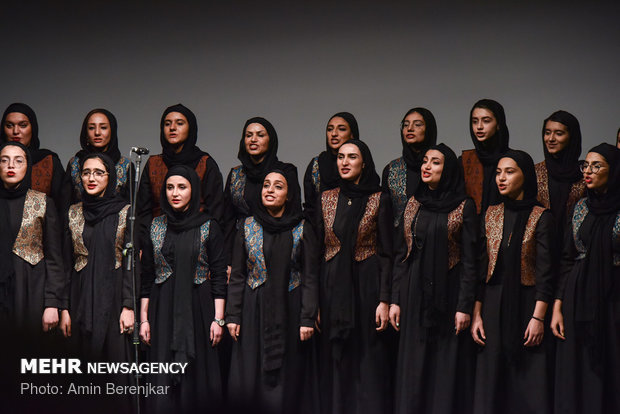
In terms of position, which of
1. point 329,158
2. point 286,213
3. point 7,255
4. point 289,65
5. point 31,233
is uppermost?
point 289,65

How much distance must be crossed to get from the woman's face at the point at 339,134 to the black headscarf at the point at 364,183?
1.73 ft

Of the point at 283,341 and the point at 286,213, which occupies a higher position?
the point at 286,213

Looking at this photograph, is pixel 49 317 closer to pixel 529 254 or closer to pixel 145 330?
pixel 145 330

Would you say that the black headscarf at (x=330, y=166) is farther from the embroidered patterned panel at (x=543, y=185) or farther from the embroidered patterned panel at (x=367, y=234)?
the embroidered patterned panel at (x=543, y=185)

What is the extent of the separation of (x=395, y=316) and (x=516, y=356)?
0.66 m

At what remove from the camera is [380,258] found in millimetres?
5078

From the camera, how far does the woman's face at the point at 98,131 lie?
567 cm

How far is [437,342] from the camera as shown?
493 cm

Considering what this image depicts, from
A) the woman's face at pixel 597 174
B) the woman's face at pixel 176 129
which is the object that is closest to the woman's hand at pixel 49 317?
the woman's face at pixel 176 129

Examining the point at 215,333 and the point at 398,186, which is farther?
the point at 398,186

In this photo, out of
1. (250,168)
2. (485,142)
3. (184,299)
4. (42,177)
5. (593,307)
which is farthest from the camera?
(42,177)

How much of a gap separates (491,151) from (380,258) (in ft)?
2.98

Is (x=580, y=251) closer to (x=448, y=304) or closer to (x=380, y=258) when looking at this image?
(x=448, y=304)

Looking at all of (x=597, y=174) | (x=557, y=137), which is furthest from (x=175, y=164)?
(x=597, y=174)
